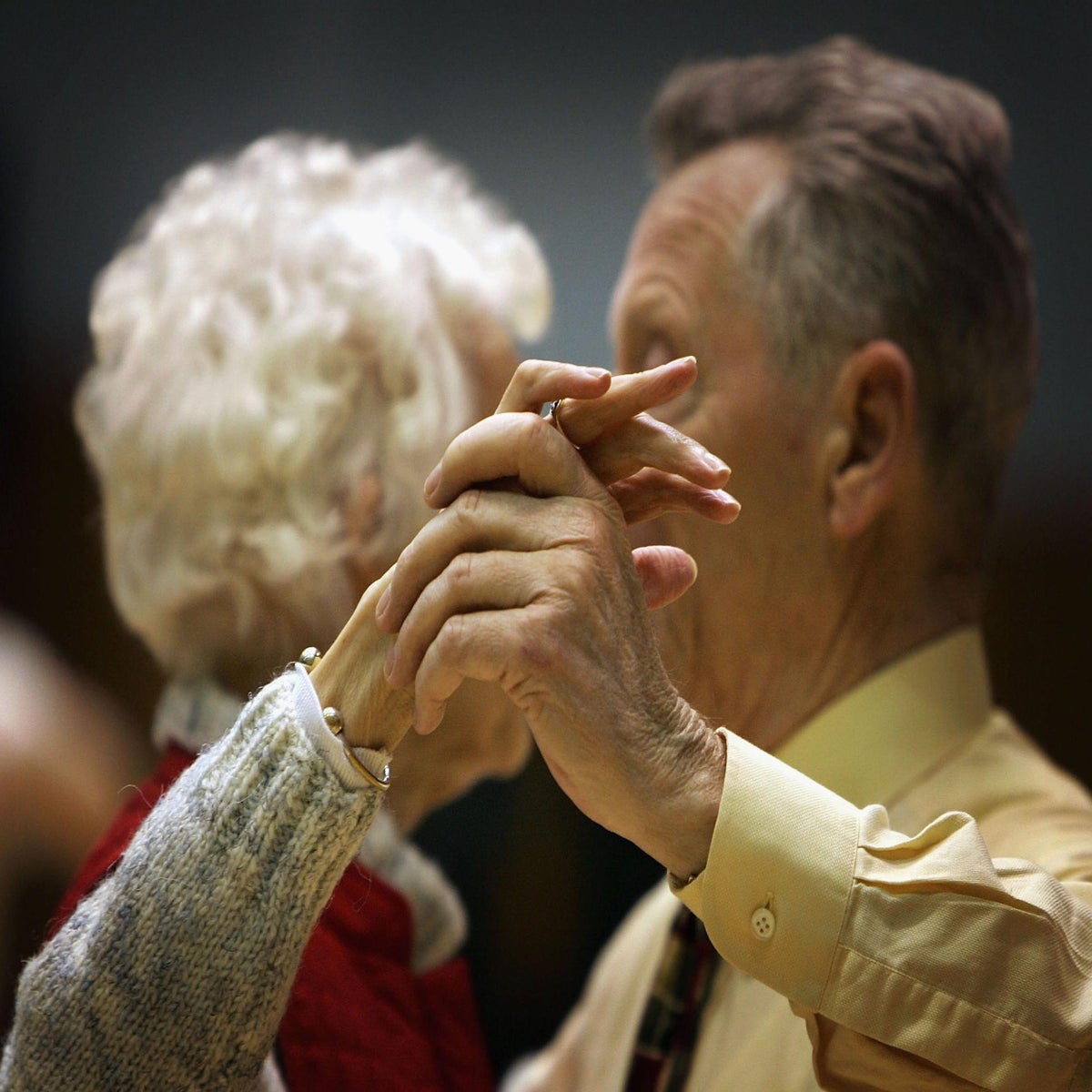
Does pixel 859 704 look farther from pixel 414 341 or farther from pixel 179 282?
pixel 179 282

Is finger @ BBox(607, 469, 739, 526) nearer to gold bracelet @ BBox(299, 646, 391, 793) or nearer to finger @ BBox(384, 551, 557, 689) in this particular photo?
finger @ BBox(384, 551, 557, 689)

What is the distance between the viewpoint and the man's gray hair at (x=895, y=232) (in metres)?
1.25

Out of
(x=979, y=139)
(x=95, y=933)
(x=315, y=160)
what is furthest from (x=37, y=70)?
(x=95, y=933)

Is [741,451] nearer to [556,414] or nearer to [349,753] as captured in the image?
[556,414]

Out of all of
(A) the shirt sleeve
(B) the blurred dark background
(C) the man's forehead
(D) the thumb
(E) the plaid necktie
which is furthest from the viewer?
(B) the blurred dark background

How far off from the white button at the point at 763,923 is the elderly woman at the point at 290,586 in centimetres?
24

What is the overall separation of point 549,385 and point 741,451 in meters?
0.46

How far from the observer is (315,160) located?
151 cm

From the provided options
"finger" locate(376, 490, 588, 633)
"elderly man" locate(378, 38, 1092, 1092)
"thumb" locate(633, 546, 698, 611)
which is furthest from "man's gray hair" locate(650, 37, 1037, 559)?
"finger" locate(376, 490, 588, 633)

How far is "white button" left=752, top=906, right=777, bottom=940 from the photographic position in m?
0.76

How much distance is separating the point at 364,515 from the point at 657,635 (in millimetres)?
491

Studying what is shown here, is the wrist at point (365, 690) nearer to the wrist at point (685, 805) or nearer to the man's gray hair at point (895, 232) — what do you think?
the wrist at point (685, 805)

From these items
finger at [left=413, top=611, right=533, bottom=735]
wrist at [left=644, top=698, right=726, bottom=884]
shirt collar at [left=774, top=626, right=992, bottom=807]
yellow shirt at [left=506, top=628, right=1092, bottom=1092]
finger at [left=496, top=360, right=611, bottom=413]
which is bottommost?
shirt collar at [left=774, top=626, right=992, bottom=807]

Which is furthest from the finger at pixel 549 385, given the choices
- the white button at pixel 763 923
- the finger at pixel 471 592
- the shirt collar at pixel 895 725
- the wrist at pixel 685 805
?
the shirt collar at pixel 895 725
